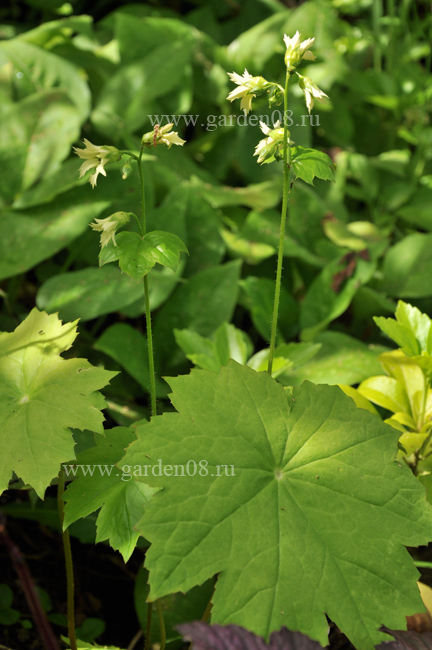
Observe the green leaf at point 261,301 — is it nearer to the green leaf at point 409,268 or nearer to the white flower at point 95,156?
the green leaf at point 409,268

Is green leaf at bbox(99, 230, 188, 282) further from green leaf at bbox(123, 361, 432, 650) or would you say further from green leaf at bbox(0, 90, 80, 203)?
green leaf at bbox(0, 90, 80, 203)

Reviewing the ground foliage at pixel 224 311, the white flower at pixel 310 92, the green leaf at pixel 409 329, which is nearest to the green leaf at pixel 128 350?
the ground foliage at pixel 224 311

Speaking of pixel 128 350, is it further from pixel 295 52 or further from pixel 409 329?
pixel 295 52

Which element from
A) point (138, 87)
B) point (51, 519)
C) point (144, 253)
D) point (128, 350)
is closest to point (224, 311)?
point (128, 350)

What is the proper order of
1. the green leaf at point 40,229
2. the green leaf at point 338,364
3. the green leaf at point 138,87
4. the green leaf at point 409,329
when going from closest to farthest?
the green leaf at point 409,329, the green leaf at point 338,364, the green leaf at point 40,229, the green leaf at point 138,87

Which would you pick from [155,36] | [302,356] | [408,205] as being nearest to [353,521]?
[302,356]

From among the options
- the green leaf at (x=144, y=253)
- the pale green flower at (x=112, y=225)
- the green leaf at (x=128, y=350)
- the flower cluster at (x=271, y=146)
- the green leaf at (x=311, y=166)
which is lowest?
the green leaf at (x=128, y=350)

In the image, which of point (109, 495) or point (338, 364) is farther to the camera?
point (338, 364)

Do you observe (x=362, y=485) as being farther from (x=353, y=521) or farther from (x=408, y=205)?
(x=408, y=205)
